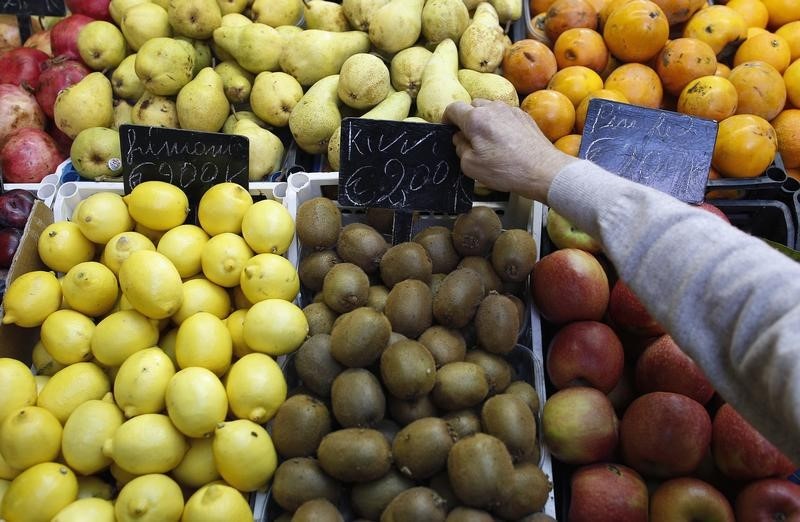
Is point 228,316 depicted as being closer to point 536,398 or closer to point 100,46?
point 536,398

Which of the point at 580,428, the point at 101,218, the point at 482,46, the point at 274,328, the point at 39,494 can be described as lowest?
the point at 39,494

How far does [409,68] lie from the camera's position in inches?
81.4

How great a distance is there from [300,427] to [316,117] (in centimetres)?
111

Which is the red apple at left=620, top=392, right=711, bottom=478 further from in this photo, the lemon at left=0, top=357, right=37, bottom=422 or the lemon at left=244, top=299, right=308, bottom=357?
the lemon at left=0, top=357, right=37, bottom=422

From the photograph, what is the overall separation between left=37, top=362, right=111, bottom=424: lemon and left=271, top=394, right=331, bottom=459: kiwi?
46 cm

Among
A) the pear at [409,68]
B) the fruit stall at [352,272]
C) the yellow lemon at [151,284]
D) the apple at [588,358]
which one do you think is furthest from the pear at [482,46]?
→ the yellow lemon at [151,284]

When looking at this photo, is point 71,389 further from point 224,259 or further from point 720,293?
point 720,293

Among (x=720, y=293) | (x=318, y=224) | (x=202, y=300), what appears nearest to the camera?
(x=720, y=293)

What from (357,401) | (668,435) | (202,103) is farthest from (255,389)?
(202,103)

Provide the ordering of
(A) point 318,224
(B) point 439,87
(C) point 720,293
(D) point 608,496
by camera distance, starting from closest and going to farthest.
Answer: (C) point 720,293, (D) point 608,496, (A) point 318,224, (B) point 439,87

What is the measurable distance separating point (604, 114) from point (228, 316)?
47.4 inches

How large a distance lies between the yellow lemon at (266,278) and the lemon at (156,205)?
0.97 ft

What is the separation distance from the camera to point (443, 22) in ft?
6.95

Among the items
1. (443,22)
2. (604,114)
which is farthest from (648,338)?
(443,22)
